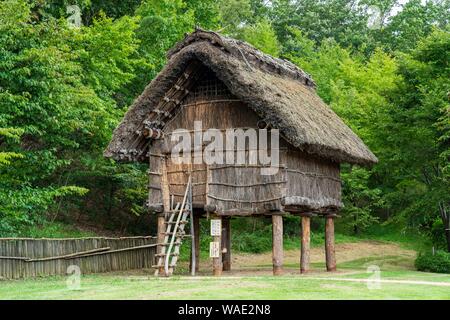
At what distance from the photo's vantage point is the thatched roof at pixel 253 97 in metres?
19.4

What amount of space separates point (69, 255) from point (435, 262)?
13561 mm

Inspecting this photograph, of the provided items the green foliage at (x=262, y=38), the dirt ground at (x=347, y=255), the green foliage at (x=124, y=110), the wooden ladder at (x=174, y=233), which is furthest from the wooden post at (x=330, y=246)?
the green foliage at (x=262, y=38)

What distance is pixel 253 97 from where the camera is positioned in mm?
19484

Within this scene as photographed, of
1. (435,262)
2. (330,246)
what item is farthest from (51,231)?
(435,262)

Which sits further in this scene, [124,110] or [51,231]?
[124,110]

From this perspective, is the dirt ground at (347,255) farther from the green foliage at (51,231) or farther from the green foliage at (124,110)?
the green foliage at (51,231)

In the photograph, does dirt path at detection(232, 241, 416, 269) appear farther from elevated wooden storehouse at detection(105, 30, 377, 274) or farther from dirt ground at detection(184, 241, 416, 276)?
elevated wooden storehouse at detection(105, 30, 377, 274)

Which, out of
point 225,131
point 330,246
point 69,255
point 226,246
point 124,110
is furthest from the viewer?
point 124,110

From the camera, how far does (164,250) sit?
65.2 ft

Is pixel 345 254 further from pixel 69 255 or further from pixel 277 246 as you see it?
pixel 69 255

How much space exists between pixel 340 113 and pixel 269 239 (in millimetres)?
7520

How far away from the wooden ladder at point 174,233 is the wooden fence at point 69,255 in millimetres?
2851

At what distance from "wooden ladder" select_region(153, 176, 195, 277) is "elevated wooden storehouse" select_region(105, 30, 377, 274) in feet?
0.22
